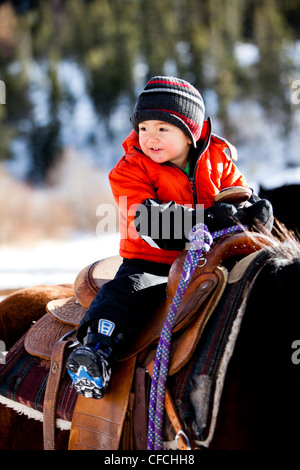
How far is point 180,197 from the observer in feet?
5.94

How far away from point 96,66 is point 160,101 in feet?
105

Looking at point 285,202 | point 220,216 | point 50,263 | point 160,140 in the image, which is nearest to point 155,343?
point 220,216

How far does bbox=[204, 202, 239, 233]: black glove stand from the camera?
5.15 ft

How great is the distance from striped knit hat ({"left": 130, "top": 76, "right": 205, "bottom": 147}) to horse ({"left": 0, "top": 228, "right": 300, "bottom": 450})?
65cm

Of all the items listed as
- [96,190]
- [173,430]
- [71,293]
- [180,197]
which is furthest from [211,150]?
[96,190]

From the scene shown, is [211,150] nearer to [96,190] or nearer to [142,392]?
[142,392]

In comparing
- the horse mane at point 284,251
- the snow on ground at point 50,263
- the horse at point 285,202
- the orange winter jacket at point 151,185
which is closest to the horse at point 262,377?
the horse mane at point 284,251

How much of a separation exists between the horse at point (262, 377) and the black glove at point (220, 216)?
0.20 m

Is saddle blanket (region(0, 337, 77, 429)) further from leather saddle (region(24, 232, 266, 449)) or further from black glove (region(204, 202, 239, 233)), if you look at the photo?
black glove (region(204, 202, 239, 233))

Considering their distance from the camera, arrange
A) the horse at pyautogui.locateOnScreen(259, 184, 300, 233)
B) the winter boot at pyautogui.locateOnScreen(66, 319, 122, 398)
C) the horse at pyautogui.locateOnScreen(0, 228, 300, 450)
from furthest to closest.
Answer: the horse at pyautogui.locateOnScreen(259, 184, 300, 233) → the winter boot at pyautogui.locateOnScreen(66, 319, 122, 398) → the horse at pyautogui.locateOnScreen(0, 228, 300, 450)

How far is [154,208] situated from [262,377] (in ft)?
2.17

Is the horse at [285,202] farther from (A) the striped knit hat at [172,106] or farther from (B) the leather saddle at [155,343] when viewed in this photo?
(B) the leather saddle at [155,343]

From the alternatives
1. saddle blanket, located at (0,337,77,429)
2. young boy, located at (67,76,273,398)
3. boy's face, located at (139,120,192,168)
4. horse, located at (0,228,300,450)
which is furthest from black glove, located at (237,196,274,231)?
saddle blanket, located at (0,337,77,429)
